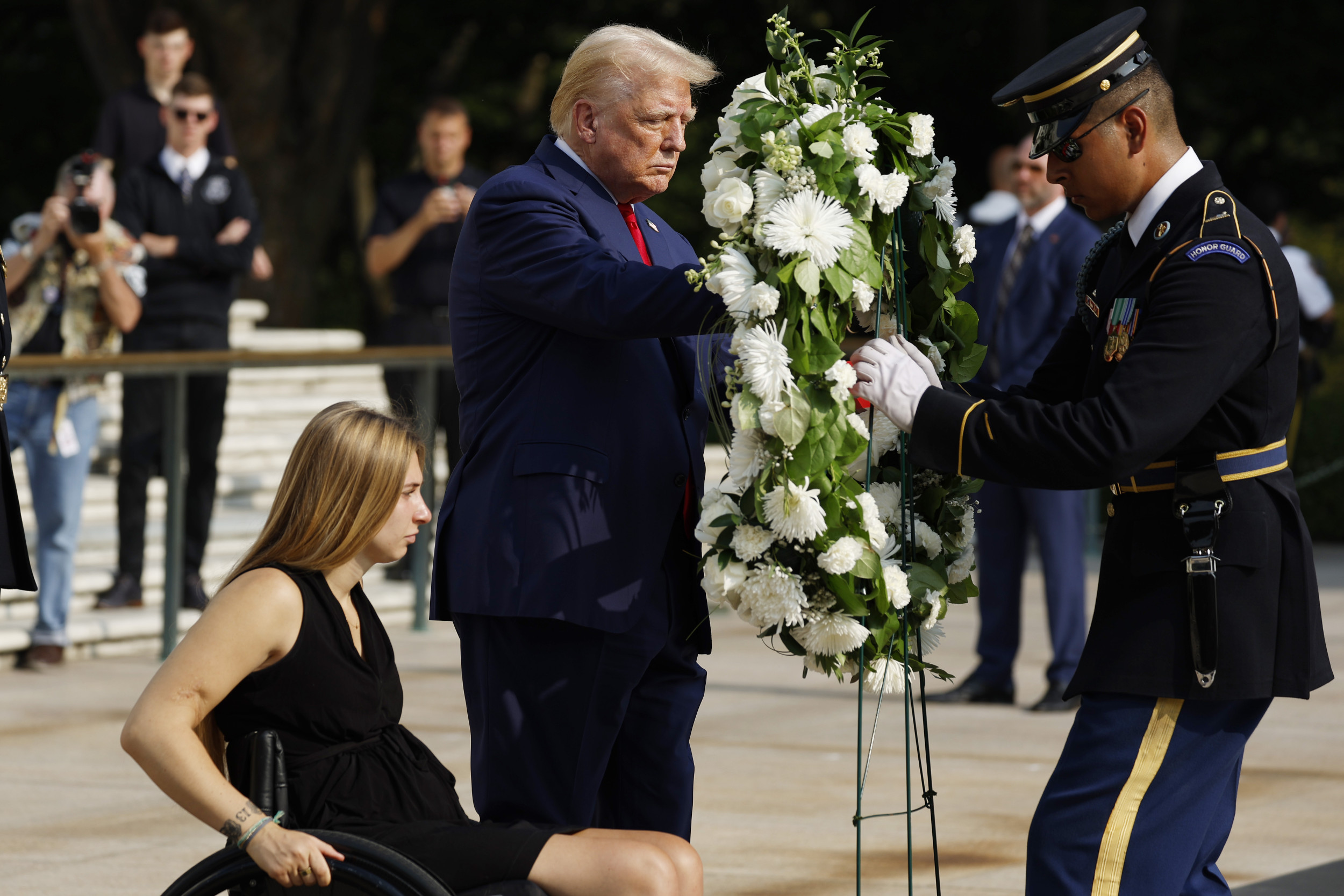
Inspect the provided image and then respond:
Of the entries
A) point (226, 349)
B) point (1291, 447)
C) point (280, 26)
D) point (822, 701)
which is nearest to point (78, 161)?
point (226, 349)

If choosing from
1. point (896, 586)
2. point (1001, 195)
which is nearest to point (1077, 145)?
point (896, 586)

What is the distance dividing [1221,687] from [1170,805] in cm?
20

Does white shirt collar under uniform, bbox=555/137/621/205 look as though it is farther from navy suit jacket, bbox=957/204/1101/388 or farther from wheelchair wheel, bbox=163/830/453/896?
navy suit jacket, bbox=957/204/1101/388

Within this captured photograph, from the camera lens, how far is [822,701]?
25.8ft

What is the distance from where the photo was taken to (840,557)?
3213 millimetres

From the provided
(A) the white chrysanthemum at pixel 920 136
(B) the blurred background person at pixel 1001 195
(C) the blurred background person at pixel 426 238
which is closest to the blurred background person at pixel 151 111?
(C) the blurred background person at pixel 426 238

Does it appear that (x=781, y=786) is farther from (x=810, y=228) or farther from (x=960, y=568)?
(x=810, y=228)

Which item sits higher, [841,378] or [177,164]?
[177,164]

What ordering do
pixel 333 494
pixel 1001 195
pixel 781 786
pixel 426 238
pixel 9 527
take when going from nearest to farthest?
pixel 333 494 < pixel 9 527 < pixel 781 786 < pixel 426 238 < pixel 1001 195

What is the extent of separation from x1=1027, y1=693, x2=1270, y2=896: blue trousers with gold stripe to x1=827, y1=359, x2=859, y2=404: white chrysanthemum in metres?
0.66

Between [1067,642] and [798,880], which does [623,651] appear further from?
[1067,642]

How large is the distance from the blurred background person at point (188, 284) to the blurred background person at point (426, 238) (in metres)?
0.80

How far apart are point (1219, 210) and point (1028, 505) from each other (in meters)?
4.65

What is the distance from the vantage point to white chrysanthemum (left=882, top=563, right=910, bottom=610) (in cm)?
329
